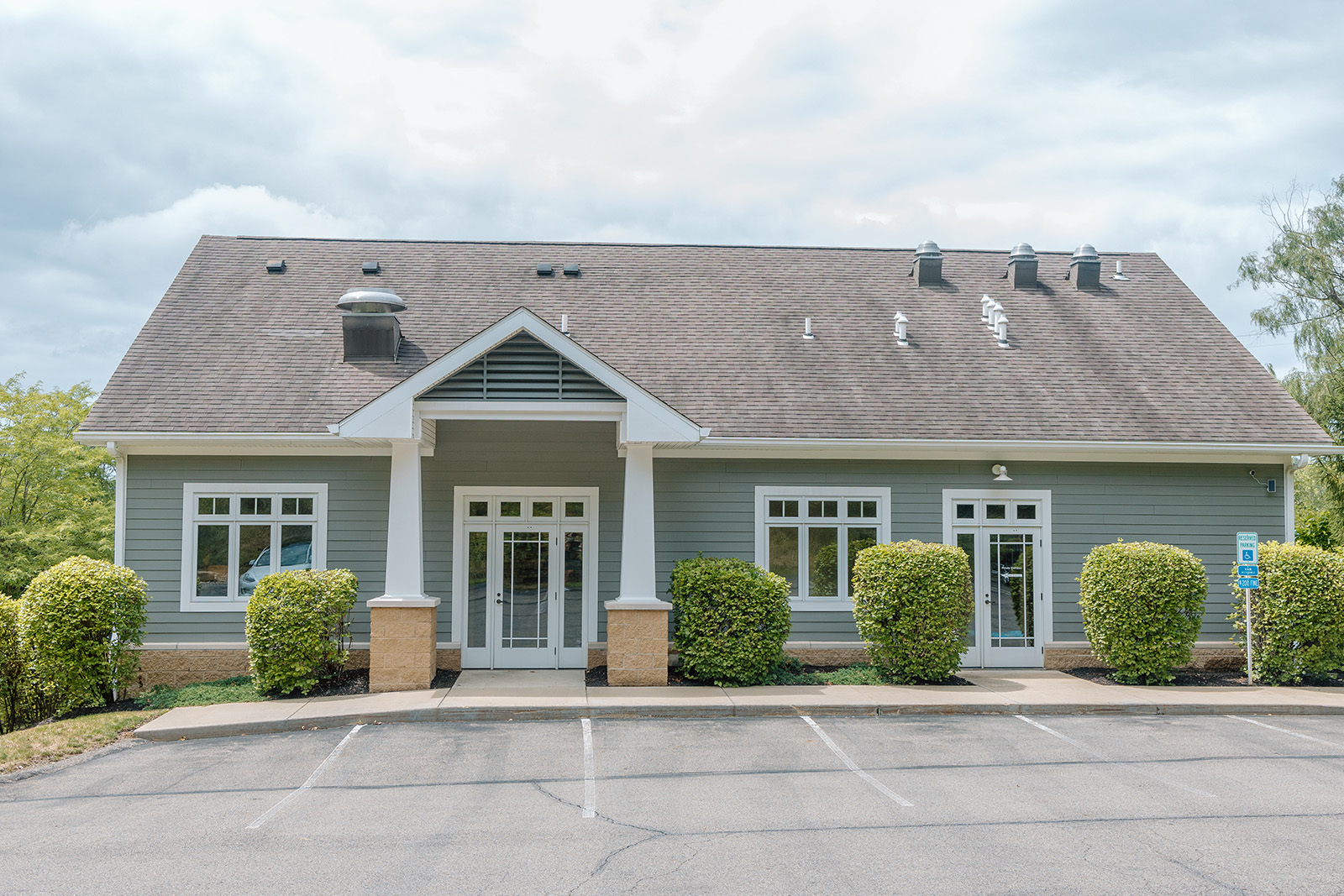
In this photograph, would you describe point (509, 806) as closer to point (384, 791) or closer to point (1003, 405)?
point (384, 791)

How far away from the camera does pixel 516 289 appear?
1582 centimetres

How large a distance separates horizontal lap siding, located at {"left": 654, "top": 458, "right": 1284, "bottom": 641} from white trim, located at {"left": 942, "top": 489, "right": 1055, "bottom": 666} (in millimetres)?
69

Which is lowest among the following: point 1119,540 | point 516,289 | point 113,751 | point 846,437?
point 113,751

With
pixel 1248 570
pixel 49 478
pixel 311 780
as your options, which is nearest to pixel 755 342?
pixel 1248 570

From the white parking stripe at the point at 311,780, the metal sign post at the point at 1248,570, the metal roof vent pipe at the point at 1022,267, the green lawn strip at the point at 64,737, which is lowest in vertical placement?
the green lawn strip at the point at 64,737

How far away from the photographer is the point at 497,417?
11117 mm

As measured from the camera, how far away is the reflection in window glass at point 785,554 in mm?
12695

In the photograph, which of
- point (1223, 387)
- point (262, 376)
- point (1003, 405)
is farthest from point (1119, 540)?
point (262, 376)

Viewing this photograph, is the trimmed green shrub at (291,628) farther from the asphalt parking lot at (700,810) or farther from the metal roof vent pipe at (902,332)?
the metal roof vent pipe at (902,332)

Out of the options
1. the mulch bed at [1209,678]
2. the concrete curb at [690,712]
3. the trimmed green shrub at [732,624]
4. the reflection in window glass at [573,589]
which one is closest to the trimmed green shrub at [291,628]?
the concrete curb at [690,712]

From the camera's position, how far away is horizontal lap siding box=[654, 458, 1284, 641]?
12648 mm

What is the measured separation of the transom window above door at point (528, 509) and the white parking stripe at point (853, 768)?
4342 mm

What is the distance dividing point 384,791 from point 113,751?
3457 millimetres

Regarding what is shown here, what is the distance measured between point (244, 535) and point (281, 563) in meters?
0.61
